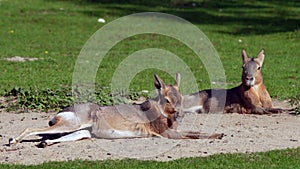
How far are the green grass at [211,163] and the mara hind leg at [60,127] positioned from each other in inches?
35.4

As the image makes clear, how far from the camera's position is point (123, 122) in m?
8.95

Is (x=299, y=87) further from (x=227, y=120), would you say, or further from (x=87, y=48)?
(x=87, y=48)

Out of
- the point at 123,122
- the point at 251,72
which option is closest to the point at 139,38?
the point at 251,72

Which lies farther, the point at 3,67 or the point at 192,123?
the point at 3,67

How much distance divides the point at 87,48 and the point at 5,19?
5414 millimetres

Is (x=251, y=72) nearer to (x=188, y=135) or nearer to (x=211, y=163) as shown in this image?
(x=188, y=135)

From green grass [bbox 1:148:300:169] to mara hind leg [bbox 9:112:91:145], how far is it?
90 centimetres

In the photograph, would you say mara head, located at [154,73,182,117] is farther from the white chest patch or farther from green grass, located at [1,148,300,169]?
green grass, located at [1,148,300,169]

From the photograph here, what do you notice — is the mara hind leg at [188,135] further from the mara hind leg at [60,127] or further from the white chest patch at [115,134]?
the mara hind leg at [60,127]

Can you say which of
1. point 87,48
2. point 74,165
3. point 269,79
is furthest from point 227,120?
point 87,48

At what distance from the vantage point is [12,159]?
26.6ft

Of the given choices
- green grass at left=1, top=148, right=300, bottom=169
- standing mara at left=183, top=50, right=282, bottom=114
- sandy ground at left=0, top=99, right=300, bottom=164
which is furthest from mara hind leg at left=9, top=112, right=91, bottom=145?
standing mara at left=183, top=50, right=282, bottom=114

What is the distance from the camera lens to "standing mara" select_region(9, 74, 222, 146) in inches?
344

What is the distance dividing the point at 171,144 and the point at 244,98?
238 centimetres
